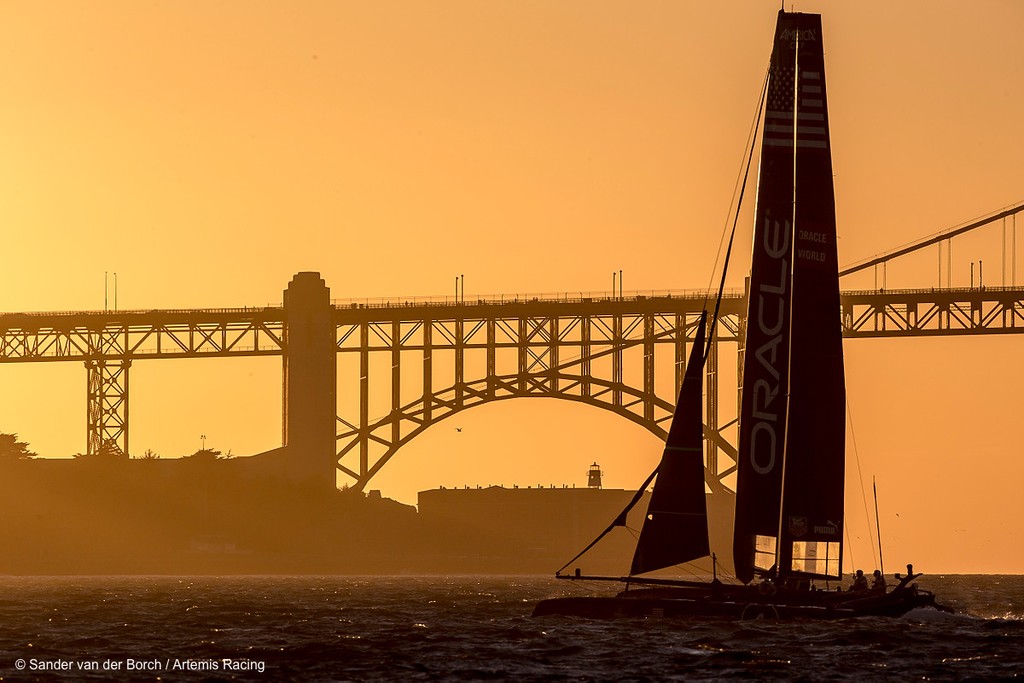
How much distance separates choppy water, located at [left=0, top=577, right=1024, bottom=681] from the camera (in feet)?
172

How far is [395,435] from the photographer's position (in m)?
144

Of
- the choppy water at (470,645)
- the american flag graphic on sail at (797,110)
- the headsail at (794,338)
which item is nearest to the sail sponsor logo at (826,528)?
the headsail at (794,338)

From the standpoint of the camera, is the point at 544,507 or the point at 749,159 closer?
the point at 749,159

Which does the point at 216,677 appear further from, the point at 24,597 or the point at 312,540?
the point at 312,540

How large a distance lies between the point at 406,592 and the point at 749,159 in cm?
4873

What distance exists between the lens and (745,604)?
59.0m

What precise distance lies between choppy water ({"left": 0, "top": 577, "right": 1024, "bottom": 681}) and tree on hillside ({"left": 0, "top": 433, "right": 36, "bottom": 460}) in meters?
94.9

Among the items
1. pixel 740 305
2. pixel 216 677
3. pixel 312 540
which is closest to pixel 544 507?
pixel 312 540

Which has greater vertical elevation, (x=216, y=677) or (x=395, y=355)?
(x=395, y=355)

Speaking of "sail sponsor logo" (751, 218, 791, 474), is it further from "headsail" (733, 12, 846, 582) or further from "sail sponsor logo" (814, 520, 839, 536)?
"sail sponsor logo" (814, 520, 839, 536)

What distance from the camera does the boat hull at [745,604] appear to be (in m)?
58.6

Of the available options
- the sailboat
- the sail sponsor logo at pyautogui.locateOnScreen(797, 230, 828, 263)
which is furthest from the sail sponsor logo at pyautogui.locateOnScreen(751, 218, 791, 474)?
the sail sponsor logo at pyautogui.locateOnScreen(797, 230, 828, 263)

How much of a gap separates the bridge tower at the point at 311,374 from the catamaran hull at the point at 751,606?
82.1m

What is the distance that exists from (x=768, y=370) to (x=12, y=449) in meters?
126
